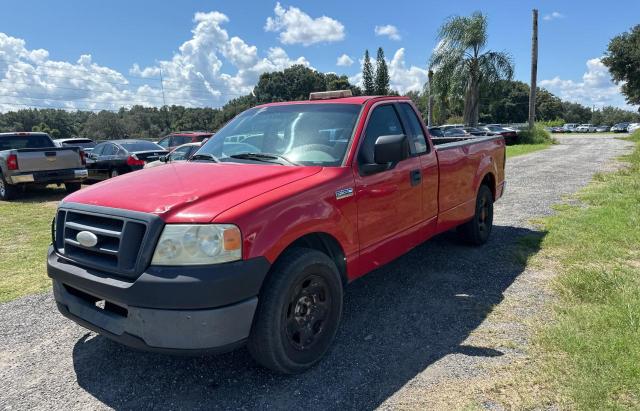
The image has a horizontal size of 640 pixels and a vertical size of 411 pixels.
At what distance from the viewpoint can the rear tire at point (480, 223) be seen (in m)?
5.77

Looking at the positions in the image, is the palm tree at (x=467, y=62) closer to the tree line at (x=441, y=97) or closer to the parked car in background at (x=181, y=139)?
the tree line at (x=441, y=97)

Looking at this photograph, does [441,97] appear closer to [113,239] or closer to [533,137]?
[533,137]

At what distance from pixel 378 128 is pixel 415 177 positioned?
22.8 inches

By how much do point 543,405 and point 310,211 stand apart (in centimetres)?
180

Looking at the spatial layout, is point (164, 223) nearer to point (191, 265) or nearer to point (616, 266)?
point (191, 265)

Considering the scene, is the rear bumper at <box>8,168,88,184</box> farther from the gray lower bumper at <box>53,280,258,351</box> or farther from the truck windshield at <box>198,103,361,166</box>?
the gray lower bumper at <box>53,280,258,351</box>

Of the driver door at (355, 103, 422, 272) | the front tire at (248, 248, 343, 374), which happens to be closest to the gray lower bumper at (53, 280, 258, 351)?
the front tire at (248, 248, 343, 374)

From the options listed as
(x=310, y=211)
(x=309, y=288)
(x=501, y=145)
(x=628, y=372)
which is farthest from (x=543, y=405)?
(x=501, y=145)

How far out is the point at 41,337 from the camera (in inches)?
149

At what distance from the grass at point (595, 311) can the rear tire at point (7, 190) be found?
39.4ft

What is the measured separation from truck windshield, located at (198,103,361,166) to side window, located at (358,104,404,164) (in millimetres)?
148

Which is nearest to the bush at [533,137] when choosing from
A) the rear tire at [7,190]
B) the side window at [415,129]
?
the rear tire at [7,190]

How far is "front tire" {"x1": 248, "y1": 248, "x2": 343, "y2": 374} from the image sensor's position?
2791mm

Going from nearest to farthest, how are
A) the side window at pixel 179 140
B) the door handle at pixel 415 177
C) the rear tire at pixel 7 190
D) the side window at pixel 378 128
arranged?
1. the side window at pixel 378 128
2. the door handle at pixel 415 177
3. the rear tire at pixel 7 190
4. the side window at pixel 179 140
